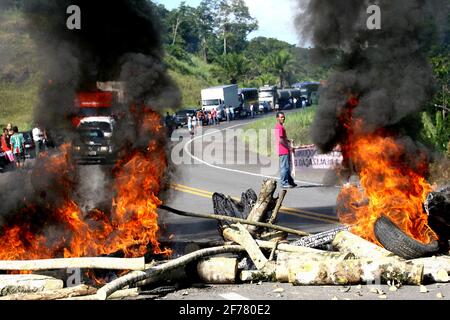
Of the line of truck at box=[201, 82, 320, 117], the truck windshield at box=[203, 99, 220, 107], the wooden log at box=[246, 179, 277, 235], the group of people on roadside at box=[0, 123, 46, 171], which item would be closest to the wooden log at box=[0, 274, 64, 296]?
the wooden log at box=[246, 179, 277, 235]

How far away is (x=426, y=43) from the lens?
945cm

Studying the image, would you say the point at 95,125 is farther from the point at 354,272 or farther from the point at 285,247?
the point at 354,272

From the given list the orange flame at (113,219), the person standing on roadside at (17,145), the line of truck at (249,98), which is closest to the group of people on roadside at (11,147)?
the person standing on roadside at (17,145)

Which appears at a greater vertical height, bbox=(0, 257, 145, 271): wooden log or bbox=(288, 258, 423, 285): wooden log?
bbox=(0, 257, 145, 271): wooden log

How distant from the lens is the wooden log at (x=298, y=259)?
7.21 meters

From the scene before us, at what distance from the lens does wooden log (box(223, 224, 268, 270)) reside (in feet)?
24.8

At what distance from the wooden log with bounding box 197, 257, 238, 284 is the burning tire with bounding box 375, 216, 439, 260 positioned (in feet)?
5.79

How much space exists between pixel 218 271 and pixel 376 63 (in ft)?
12.5

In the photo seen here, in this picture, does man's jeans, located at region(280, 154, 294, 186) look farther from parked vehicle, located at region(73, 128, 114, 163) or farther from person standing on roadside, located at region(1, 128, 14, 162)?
person standing on roadside, located at region(1, 128, 14, 162)

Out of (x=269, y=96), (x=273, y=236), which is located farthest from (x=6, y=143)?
(x=269, y=96)

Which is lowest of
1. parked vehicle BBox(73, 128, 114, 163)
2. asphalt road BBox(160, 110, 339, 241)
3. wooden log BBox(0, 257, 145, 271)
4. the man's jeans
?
asphalt road BBox(160, 110, 339, 241)

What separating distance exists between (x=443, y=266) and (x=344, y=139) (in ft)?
Answer: 8.98
